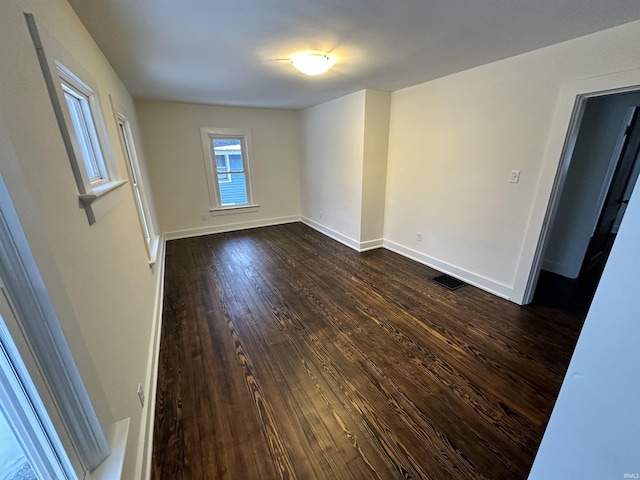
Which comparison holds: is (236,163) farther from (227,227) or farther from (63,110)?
(63,110)

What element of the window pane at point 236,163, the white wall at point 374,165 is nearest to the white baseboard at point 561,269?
the white wall at point 374,165

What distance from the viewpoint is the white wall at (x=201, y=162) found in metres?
4.34

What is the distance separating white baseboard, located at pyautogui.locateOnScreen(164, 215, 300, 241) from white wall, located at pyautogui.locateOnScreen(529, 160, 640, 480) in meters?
5.28

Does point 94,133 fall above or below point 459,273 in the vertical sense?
above

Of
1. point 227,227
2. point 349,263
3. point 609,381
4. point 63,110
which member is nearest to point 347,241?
point 349,263

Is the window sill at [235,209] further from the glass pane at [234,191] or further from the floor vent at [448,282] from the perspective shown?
the floor vent at [448,282]

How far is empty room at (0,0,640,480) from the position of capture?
0.67m

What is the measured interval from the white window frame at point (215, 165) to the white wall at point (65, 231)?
3220 millimetres

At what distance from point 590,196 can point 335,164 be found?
3.21 m

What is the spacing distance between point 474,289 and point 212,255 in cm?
360

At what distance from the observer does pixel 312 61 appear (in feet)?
7.13

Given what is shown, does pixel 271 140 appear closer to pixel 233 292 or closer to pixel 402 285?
pixel 233 292

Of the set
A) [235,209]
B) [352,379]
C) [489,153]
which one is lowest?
[352,379]

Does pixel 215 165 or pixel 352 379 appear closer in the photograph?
pixel 352 379
